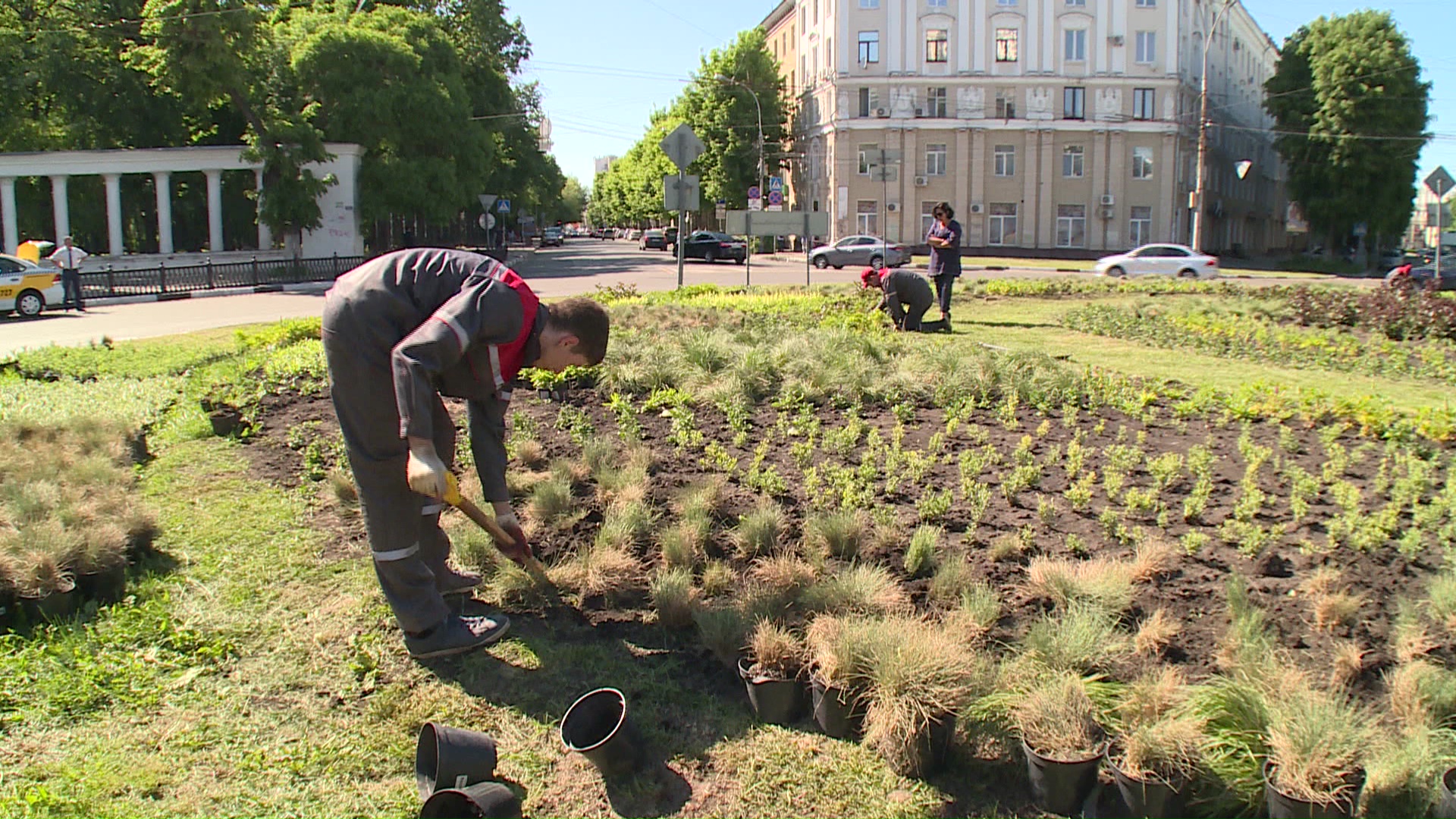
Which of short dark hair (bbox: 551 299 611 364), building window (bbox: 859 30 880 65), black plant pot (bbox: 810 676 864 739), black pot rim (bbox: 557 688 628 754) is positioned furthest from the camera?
building window (bbox: 859 30 880 65)

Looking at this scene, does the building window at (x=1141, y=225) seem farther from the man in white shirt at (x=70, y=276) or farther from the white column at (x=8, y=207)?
the white column at (x=8, y=207)

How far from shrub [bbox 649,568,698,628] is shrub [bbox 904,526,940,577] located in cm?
88

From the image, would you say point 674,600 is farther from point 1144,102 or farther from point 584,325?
point 1144,102

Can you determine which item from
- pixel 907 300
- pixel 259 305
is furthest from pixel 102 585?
pixel 259 305

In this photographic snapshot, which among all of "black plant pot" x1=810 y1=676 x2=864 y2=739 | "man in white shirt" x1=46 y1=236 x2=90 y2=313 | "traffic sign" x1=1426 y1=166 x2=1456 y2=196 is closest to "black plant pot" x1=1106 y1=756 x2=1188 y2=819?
"black plant pot" x1=810 y1=676 x2=864 y2=739

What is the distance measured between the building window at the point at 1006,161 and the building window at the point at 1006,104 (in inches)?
61.2

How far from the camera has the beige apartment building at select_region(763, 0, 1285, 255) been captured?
2234 inches

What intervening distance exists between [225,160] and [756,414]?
32297 millimetres

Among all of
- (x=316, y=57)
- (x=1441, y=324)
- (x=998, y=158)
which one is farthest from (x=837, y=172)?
(x=1441, y=324)

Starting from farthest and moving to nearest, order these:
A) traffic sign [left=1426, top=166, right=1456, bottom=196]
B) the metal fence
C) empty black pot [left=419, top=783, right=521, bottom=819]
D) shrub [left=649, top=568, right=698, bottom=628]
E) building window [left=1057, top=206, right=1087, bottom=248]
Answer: building window [left=1057, top=206, right=1087, bottom=248] < the metal fence < traffic sign [left=1426, top=166, right=1456, bottom=196] < shrub [left=649, top=568, right=698, bottom=628] < empty black pot [left=419, top=783, right=521, bottom=819]

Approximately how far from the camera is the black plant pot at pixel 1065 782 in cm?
283

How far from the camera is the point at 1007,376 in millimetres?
8203

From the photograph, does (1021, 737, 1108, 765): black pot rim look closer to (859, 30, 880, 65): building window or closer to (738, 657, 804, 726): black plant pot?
(738, 657, 804, 726): black plant pot

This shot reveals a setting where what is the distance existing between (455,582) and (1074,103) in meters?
58.6
